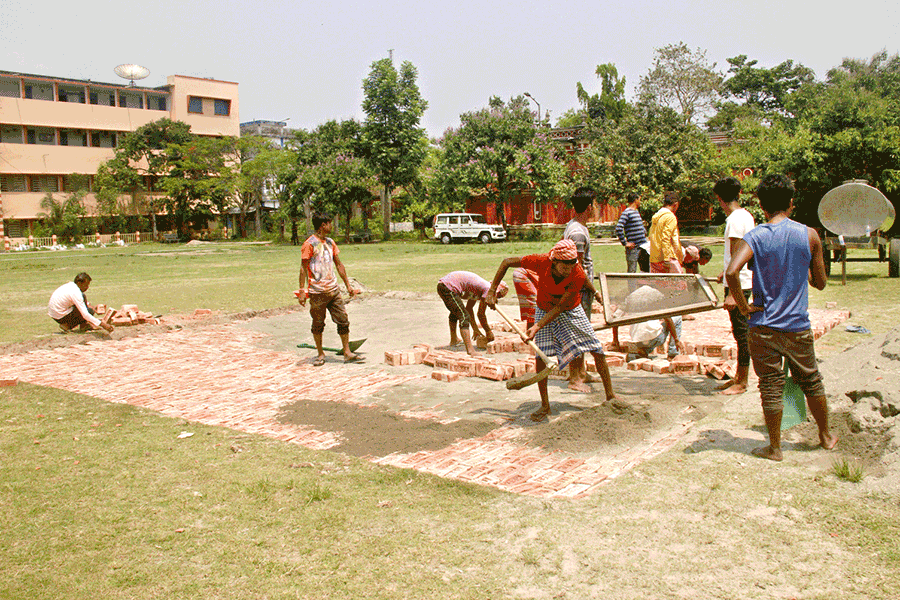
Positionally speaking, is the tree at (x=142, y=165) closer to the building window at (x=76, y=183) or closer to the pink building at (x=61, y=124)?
the building window at (x=76, y=183)

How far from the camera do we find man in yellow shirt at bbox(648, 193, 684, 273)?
887 cm

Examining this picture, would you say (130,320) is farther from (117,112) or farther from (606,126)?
(117,112)

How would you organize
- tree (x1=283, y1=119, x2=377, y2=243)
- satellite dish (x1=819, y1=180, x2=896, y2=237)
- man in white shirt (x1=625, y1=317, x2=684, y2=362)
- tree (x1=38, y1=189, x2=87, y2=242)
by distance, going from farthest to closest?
tree (x1=38, y1=189, x2=87, y2=242) → tree (x1=283, y1=119, x2=377, y2=243) → satellite dish (x1=819, y1=180, x2=896, y2=237) → man in white shirt (x1=625, y1=317, x2=684, y2=362)

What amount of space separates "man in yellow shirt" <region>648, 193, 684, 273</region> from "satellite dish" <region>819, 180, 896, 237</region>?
8727 millimetres

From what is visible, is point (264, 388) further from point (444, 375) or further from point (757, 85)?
point (757, 85)

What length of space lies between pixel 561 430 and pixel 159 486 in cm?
300

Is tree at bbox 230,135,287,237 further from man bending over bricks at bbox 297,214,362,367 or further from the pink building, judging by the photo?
man bending over bricks at bbox 297,214,362,367

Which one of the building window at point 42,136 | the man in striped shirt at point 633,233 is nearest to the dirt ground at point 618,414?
the man in striped shirt at point 633,233

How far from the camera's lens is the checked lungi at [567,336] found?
6426mm

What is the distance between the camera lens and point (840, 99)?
738 inches

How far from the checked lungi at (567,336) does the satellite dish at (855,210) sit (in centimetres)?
1180

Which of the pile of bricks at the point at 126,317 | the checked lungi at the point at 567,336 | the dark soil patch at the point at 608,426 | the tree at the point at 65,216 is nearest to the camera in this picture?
the dark soil patch at the point at 608,426

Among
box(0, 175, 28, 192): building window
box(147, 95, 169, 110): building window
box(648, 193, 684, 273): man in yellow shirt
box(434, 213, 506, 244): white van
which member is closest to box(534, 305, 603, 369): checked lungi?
box(648, 193, 684, 273): man in yellow shirt

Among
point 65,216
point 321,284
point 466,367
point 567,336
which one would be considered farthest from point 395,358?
point 65,216
